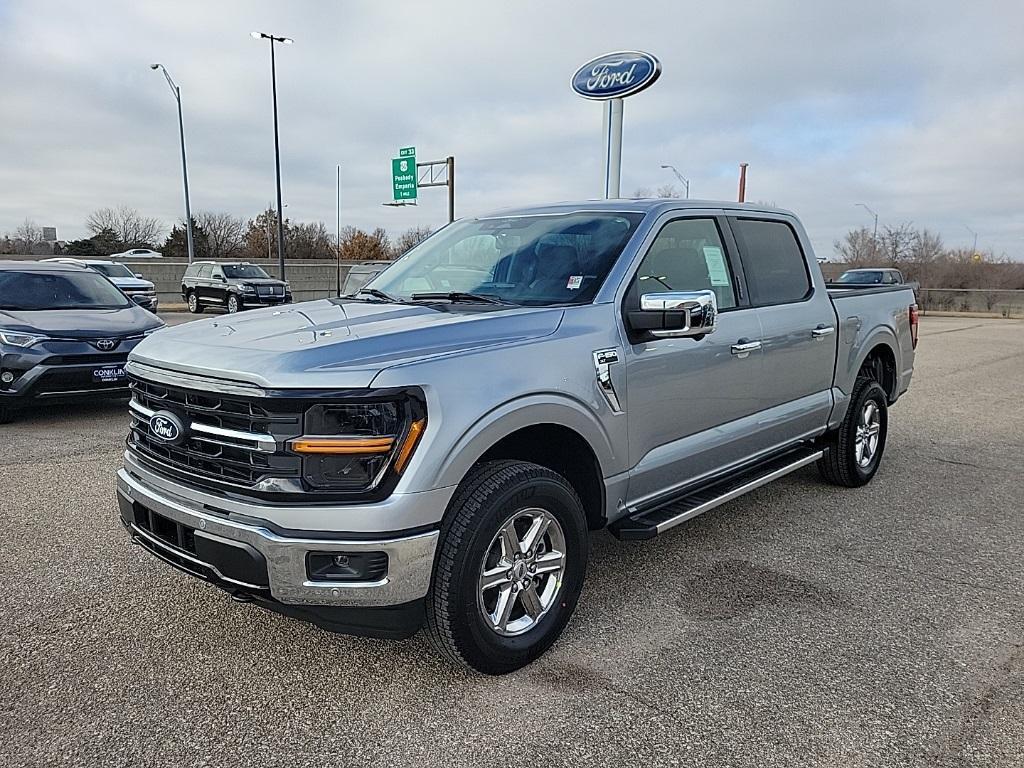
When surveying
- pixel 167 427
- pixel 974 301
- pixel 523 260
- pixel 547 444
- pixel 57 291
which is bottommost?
pixel 974 301

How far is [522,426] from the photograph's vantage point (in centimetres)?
304

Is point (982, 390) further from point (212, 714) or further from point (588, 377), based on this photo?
point (212, 714)

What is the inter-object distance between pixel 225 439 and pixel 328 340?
0.51 metres

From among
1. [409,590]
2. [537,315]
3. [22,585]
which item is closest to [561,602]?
[409,590]

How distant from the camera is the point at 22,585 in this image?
3889mm

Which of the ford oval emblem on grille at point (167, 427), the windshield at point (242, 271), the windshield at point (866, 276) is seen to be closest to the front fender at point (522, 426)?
the ford oval emblem on grille at point (167, 427)

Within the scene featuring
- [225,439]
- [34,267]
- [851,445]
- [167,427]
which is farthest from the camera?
[34,267]

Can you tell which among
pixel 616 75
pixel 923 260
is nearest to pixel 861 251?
pixel 923 260

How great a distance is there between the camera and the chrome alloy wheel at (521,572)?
10.0 feet

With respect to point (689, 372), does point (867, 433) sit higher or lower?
lower

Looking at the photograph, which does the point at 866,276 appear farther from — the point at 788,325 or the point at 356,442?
the point at 356,442

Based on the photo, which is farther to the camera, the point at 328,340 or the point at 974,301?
the point at 974,301

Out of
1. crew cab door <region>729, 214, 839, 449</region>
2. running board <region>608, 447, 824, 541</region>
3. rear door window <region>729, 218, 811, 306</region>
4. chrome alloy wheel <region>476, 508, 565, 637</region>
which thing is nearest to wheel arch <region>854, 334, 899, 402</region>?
crew cab door <region>729, 214, 839, 449</region>

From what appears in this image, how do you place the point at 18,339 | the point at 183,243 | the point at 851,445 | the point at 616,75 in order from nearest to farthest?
the point at 851,445 → the point at 18,339 → the point at 616,75 → the point at 183,243
